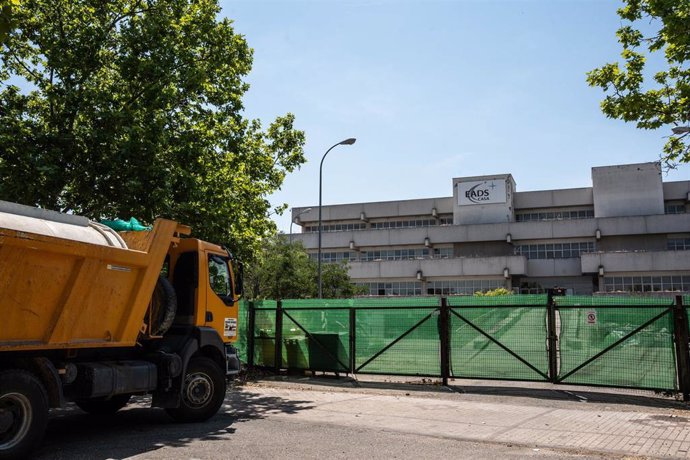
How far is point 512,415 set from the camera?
10.1 m

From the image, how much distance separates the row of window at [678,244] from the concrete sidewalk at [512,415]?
57006mm

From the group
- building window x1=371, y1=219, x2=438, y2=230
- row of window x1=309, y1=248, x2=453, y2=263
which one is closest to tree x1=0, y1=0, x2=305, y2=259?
row of window x1=309, y1=248, x2=453, y2=263

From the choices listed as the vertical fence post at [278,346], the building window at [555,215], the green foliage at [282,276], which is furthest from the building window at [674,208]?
the vertical fence post at [278,346]

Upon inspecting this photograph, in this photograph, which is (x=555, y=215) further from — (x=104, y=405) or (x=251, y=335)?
(x=104, y=405)

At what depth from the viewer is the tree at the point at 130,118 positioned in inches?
527

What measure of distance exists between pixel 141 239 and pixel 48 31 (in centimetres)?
929

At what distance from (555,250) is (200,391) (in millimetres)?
63139

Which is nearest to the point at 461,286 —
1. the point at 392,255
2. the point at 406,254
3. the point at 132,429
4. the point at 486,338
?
the point at 406,254

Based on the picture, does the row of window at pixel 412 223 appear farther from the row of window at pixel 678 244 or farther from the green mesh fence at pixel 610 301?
the green mesh fence at pixel 610 301

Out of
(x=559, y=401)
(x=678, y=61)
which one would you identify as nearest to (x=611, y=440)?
(x=559, y=401)

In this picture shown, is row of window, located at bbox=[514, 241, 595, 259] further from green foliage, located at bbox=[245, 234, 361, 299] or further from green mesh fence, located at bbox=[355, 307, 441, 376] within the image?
green mesh fence, located at bbox=[355, 307, 441, 376]

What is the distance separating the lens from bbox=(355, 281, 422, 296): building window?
231ft

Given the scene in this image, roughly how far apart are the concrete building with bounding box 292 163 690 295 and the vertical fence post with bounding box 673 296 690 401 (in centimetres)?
5282

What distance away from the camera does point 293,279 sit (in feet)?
130
